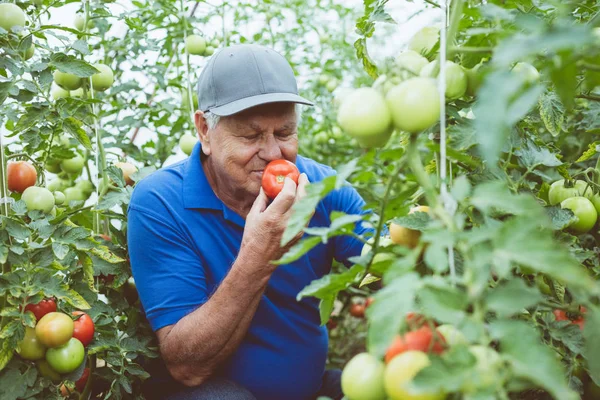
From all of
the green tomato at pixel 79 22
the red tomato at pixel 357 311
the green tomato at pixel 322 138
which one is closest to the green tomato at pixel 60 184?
the green tomato at pixel 79 22

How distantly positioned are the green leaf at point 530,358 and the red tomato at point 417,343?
10 centimetres

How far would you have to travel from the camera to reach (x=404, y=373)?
60 centimetres

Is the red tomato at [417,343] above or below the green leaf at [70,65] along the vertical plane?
below

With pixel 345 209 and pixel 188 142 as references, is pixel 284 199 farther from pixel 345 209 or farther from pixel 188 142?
pixel 188 142

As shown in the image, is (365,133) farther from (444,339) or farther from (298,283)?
(298,283)

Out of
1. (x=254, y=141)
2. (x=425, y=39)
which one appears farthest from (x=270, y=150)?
(x=425, y=39)

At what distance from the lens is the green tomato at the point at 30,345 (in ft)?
4.75

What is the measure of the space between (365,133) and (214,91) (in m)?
1.06

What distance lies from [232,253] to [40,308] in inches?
21.6

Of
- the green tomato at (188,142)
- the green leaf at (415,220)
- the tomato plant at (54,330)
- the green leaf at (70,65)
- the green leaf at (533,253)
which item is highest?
the green leaf at (533,253)

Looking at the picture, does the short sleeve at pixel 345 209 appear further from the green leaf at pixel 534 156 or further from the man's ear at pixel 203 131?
the green leaf at pixel 534 156

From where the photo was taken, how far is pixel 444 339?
2.18 ft

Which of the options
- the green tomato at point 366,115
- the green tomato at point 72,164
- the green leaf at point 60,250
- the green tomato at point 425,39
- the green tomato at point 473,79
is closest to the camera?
the green tomato at point 366,115

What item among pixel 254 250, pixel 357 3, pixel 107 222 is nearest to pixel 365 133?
pixel 254 250
